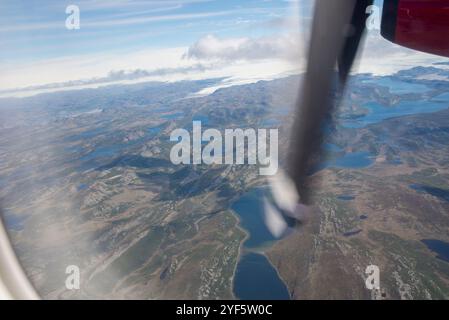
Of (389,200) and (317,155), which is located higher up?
(317,155)

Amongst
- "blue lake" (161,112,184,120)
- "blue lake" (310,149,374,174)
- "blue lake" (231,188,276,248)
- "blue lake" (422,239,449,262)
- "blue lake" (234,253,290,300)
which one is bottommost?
"blue lake" (231,188,276,248)

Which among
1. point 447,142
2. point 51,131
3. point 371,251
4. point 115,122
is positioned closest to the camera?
point 371,251

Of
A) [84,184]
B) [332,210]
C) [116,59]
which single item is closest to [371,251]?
[332,210]

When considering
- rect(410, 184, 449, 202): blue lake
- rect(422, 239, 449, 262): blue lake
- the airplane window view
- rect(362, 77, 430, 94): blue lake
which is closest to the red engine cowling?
the airplane window view

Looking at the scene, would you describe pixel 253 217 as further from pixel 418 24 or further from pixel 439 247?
pixel 418 24

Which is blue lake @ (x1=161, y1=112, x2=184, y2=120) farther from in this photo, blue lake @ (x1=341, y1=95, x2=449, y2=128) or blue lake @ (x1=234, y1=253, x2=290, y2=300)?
blue lake @ (x1=234, y1=253, x2=290, y2=300)

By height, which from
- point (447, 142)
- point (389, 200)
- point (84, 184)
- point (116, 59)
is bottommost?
point (84, 184)
